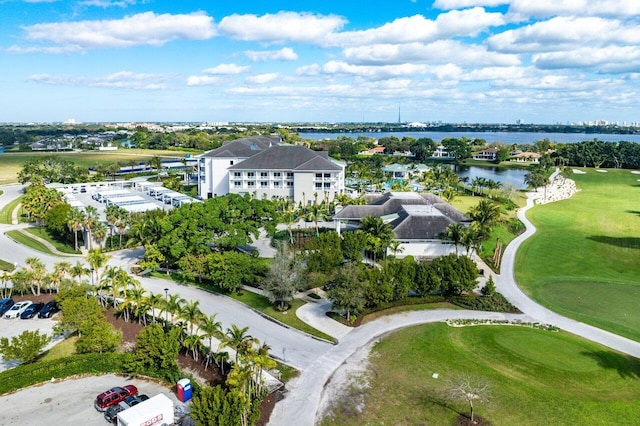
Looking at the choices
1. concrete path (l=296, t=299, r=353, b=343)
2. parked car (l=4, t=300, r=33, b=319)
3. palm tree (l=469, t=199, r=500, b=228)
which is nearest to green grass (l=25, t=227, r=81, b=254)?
parked car (l=4, t=300, r=33, b=319)

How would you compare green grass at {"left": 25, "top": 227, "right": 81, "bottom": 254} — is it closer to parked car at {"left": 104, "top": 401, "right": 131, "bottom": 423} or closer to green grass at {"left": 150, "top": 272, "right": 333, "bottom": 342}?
green grass at {"left": 150, "top": 272, "right": 333, "bottom": 342}

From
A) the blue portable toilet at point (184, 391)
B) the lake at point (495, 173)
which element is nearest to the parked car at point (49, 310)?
the blue portable toilet at point (184, 391)

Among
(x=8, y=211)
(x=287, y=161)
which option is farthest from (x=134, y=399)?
(x=8, y=211)

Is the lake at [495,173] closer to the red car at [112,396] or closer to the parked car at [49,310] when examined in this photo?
the parked car at [49,310]

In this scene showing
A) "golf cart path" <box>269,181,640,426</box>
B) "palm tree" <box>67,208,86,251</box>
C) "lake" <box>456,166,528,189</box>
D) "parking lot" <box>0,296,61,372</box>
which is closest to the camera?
"golf cart path" <box>269,181,640,426</box>

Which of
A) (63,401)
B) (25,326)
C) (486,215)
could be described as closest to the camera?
(63,401)

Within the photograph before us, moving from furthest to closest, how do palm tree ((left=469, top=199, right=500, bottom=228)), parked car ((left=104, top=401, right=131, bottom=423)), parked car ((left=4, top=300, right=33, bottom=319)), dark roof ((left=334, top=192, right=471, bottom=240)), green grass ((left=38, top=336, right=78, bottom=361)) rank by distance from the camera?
palm tree ((left=469, top=199, right=500, bottom=228)), dark roof ((left=334, top=192, right=471, bottom=240)), parked car ((left=4, top=300, right=33, bottom=319)), green grass ((left=38, top=336, right=78, bottom=361)), parked car ((left=104, top=401, right=131, bottom=423))

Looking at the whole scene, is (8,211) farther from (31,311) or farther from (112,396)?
(112,396)
